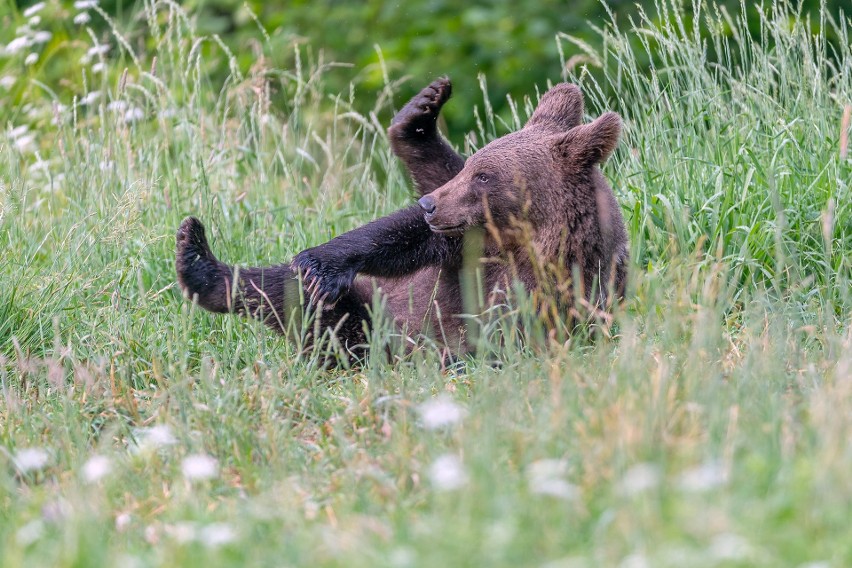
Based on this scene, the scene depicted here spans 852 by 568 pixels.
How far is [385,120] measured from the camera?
1377 cm

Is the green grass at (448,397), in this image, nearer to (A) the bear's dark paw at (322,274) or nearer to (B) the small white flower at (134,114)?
(B) the small white flower at (134,114)

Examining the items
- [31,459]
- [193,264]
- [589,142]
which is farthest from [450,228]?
[31,459]

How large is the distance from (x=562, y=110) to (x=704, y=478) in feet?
11.0

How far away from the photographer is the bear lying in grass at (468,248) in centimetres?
498

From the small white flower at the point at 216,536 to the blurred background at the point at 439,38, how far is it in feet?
26.7

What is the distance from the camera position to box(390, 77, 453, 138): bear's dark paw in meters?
5.72

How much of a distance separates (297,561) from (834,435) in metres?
1.24

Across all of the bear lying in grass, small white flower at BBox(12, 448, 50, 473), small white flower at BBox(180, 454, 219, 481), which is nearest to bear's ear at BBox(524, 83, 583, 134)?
the bear lying in grass

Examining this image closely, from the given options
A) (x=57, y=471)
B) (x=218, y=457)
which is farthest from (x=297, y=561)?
(x=57, y=471)

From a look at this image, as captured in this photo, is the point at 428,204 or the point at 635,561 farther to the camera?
the point at 428,204

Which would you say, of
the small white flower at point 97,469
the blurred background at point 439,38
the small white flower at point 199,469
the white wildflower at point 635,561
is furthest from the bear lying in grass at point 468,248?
the blurred background at point 439,38

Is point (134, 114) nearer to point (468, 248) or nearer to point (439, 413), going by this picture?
point (468, 248)

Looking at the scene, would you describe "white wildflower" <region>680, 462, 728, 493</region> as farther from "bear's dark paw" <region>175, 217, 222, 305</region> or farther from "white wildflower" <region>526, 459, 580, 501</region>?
"bear's dark paw" <region>175, 217, 222, 305</region>

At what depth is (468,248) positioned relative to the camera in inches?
204
